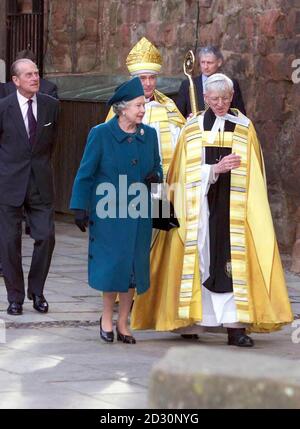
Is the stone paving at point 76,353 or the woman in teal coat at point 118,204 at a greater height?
the woman in teal coat at point 118,204

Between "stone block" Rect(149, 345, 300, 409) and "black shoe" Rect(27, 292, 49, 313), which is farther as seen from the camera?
"black shoe" Rect(27, 292, 49, 313)

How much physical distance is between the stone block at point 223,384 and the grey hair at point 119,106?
15.0ft

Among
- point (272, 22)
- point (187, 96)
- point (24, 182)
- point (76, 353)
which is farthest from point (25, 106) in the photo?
point (272, 22)

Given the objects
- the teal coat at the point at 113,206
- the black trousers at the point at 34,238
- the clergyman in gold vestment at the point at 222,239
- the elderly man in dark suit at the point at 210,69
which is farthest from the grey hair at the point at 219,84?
the elderly man in dark suit at the point at 210,69

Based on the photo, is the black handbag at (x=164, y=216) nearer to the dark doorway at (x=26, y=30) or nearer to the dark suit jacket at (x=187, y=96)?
the dark suit jacket at (x=187, y=96)

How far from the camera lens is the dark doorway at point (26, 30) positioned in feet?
57.1

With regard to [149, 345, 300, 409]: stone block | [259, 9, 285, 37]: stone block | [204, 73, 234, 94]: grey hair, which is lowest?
[149, 345, 300, 409]: stone block

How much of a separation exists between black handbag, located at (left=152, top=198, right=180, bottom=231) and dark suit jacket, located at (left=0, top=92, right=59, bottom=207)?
1225 mm

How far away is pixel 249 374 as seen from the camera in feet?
13.7

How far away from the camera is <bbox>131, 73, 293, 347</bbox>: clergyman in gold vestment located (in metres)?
8.80

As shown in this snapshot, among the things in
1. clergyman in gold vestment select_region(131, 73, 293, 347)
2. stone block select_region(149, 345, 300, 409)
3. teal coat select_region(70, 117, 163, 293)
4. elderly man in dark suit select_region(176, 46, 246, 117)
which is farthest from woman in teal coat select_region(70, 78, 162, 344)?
stone block select_region(149, 345, 300, 409)

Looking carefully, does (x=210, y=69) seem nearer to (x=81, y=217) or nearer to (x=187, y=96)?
(x=187, y=96)

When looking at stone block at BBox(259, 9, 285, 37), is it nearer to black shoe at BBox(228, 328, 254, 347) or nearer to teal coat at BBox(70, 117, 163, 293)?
teal coat at BBox(70, 117, 163, 293)
